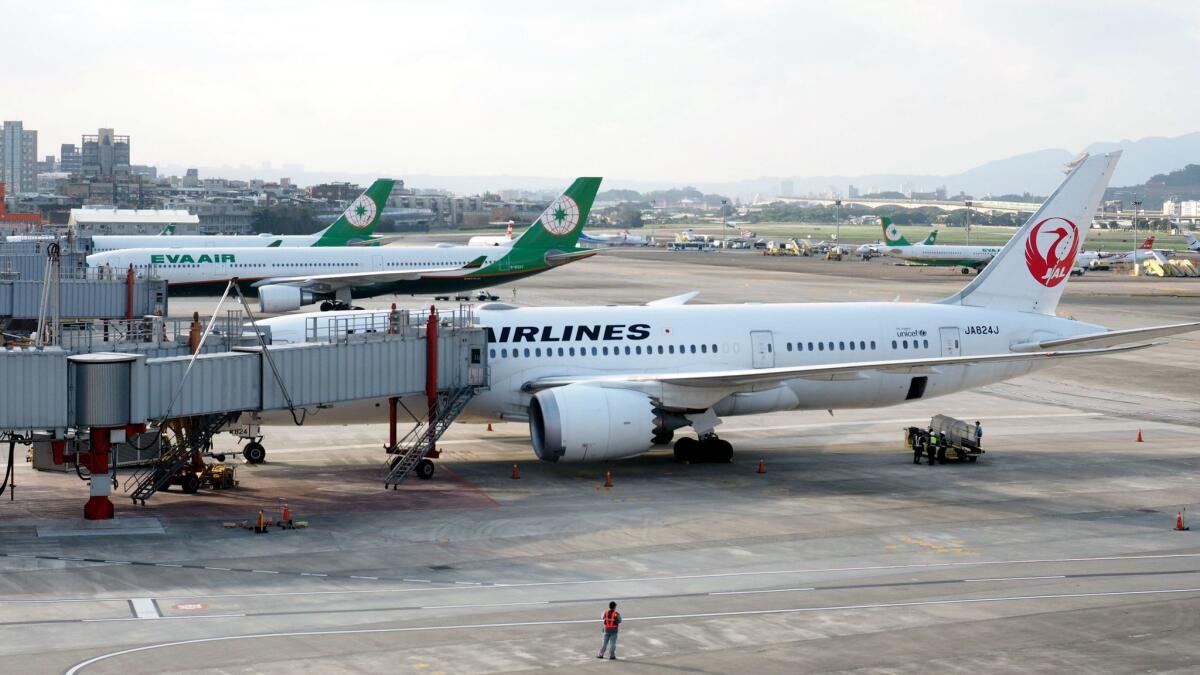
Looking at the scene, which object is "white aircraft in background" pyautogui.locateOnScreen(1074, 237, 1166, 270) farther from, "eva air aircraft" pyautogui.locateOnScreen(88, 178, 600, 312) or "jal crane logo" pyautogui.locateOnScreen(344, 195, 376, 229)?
"jal crane logo" pyautogui.locateOnScreen(344, 195, 376, 229)

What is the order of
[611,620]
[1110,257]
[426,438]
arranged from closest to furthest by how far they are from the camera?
[611,620] → [426,438] → [1110,257]

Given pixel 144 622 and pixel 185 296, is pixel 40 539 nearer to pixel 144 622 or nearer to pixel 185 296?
pixel 144 622

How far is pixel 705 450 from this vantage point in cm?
4084

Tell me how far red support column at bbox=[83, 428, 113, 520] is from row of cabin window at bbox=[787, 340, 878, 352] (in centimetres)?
2025

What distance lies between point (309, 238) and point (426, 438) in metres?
72.9

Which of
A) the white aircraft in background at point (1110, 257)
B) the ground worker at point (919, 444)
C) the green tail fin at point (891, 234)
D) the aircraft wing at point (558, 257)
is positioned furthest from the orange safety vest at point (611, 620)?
the green tail fin at point (891, 234)

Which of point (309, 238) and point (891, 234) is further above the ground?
point (891, 234)

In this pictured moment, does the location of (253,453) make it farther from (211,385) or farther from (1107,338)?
(1107,338)

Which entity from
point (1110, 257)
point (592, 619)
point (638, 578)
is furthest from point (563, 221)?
point (1110, 257)

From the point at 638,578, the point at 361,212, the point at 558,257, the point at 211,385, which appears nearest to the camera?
the point at 638,578

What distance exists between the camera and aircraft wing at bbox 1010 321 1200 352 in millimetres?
39375

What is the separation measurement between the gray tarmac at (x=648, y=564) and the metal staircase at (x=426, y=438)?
54 centimetres

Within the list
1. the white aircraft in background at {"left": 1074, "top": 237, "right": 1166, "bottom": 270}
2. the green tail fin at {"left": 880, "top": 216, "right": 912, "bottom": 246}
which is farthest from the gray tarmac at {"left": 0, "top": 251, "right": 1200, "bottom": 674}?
the green tail fin at {"left": 880, "top": 216, "right": 912, "bottom": 246}

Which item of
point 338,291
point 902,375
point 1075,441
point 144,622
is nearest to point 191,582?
point 144,622
